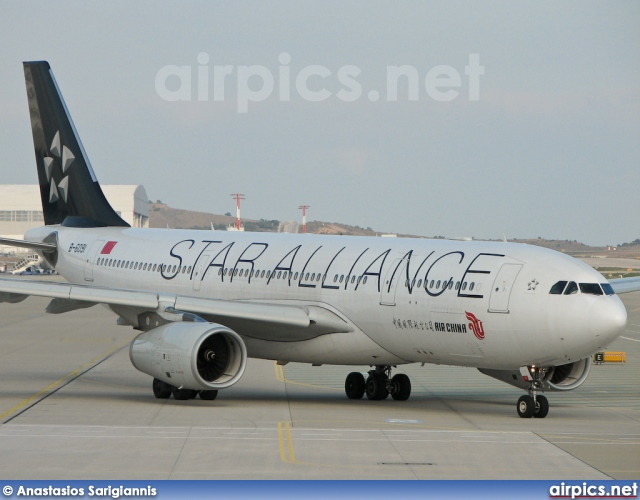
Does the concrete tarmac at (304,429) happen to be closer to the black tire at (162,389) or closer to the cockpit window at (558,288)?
the black tire at (162,389)

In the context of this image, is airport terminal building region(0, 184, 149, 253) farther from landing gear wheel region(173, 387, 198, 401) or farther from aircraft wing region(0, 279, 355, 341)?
landing gear wheel region(173, 387, 198, 401)

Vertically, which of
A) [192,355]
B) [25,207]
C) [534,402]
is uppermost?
[192,355]

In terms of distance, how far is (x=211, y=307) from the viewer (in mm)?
26359

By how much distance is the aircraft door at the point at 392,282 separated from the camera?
25234mm

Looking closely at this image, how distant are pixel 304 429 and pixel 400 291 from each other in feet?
16.3

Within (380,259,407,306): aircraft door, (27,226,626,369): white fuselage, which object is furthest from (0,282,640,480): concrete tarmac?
(380,259,407,306): aircraft door

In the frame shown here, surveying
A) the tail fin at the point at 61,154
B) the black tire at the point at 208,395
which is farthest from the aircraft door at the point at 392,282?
the tail fin at the point at 61,154

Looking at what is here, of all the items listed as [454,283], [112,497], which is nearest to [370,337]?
[454,283]

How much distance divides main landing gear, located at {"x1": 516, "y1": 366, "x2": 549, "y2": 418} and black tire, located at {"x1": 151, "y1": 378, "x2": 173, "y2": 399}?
8603 millimetres

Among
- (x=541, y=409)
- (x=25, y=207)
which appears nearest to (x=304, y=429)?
(x=541, y=409)

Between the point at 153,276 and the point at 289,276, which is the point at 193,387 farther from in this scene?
the point at 153,276

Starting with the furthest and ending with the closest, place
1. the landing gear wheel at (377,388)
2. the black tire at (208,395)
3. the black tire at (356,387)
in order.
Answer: the black tire at (356,387), the landing gear wheel at (377,388), the black tire at (208,395)

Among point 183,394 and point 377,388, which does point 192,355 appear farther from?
point 377,388

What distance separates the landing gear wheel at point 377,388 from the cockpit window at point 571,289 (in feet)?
22.3
